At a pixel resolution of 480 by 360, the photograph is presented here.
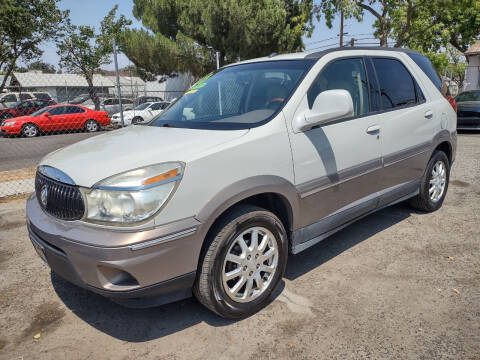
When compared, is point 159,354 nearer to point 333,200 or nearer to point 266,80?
point 333,200

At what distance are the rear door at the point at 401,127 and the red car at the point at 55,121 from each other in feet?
52.9

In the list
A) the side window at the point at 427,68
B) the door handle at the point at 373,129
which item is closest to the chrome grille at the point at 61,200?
the door handle at the point at 373,129

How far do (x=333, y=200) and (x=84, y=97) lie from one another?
2402cm

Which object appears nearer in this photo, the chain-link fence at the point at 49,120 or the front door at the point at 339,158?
the front door at the point at 339,158

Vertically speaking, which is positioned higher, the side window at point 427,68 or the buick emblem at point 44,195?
the side window at point 427,68

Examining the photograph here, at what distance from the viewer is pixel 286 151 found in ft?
8.89

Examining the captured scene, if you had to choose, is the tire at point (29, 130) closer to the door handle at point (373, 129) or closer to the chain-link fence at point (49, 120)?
the chain-link fence at point (49, 120)

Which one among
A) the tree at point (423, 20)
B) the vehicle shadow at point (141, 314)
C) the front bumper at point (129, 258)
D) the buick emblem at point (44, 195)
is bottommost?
the vehicle shadow at point (141, 314)

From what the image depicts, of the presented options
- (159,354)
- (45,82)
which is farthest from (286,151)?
(45,82)

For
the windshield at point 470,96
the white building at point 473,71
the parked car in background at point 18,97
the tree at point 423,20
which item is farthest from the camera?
the white building at point 473,71

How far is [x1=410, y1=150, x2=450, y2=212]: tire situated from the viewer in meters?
4.30

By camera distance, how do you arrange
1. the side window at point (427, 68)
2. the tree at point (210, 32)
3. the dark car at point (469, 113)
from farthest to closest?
1. the tree at point (210, 32)
2. the dark car at point (469, 113)
3. the side window at point (427, 68)

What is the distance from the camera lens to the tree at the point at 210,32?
2155 centimetres

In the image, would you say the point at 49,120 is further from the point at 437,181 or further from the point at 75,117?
the point at 437,181
